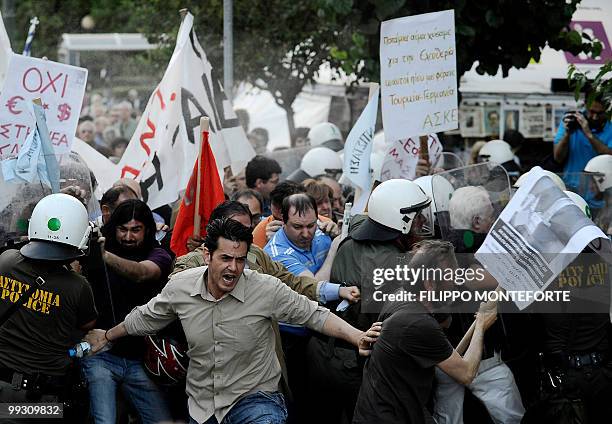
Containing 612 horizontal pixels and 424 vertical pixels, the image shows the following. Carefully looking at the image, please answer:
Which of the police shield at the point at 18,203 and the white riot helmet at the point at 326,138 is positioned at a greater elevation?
the white riot helmet at the point at 326,138

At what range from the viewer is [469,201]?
739cm

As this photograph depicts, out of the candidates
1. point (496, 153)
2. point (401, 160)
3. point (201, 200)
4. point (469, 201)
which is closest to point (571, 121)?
point (496, 153)

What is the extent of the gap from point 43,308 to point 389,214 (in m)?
2.10

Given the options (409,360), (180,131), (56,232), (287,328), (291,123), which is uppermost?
(291,123)

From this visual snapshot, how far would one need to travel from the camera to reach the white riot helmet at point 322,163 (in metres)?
11.5

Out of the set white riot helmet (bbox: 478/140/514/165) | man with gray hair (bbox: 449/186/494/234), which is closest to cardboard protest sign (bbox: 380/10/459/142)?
man with gray hair (bbox: 449/186/494/234)

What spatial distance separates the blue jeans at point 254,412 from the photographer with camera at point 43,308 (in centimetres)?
91

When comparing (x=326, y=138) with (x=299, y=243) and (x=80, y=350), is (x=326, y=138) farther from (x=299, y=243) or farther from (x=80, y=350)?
(x=80, y=350)

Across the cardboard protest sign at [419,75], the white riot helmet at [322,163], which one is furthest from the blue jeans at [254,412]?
the white riot helmet at [322,163]

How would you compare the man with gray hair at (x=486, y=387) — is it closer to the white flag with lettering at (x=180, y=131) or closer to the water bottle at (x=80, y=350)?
the water bottle at (x=80, y=350)

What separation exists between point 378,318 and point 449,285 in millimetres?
412

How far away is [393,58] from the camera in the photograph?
964cm

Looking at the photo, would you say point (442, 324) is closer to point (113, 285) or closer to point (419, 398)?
point (419, 398)

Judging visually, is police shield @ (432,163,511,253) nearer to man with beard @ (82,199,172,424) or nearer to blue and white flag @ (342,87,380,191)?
blue and white flag @ (342,87,380,191)
